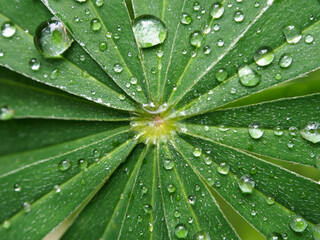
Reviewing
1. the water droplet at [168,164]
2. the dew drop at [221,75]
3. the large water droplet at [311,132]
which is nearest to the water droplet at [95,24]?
the dew drop at [221,75]

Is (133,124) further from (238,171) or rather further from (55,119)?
(238,171)

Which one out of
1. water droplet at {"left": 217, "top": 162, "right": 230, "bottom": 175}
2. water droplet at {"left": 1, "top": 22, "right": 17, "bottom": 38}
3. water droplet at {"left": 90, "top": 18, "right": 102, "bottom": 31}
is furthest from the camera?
water droplet at {"left": 217, "top": 162, "right": 230, "bottom": 175}

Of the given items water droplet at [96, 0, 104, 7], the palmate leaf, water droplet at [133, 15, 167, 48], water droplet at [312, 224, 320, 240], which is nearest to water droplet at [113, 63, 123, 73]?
the palmate leaf

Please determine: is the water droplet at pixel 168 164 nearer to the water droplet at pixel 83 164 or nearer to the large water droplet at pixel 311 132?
the water droplet at pixel 83 164

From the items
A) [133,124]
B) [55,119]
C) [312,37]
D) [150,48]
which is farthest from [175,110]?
[312,37]

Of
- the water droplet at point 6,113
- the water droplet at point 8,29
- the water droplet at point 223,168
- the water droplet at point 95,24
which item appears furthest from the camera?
the water droplet at point 223,168

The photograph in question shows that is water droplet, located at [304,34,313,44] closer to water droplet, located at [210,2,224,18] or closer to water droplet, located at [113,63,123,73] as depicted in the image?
water droplet, located at [210,2,224,18]
